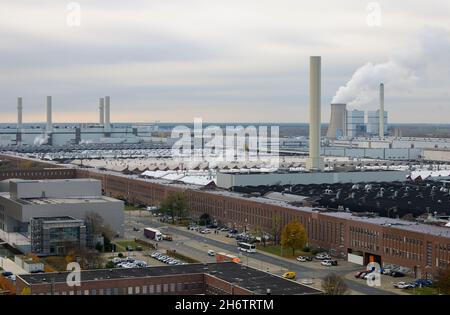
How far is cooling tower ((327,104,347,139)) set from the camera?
5356 cm

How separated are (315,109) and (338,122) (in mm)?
27335

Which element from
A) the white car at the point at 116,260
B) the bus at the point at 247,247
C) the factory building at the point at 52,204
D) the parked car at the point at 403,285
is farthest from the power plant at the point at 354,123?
the parked car at the point at 403,285

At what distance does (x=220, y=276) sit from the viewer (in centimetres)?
979

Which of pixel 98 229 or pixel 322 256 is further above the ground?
pixel 98 229

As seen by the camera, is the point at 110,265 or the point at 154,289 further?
the point at 110,265

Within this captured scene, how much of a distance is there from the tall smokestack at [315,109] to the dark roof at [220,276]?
19131 millimetres

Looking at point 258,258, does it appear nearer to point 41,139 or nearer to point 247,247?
point 247,247

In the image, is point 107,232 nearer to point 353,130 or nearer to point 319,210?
point 319,210

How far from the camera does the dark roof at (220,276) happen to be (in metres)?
9.08

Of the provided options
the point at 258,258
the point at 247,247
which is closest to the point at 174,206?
the point at 247,247

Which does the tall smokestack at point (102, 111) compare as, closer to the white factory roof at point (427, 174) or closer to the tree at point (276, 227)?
the white factory roof at point (427, 174)

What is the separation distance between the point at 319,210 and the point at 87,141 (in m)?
43.8

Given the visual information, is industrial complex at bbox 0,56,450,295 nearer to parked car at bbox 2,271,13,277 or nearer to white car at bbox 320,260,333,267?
white car at bbox 320,260,333,267

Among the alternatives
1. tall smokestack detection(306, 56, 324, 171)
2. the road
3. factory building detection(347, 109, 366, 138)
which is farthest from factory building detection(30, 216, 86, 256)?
factory building detection(347, 109, 366, 138)
